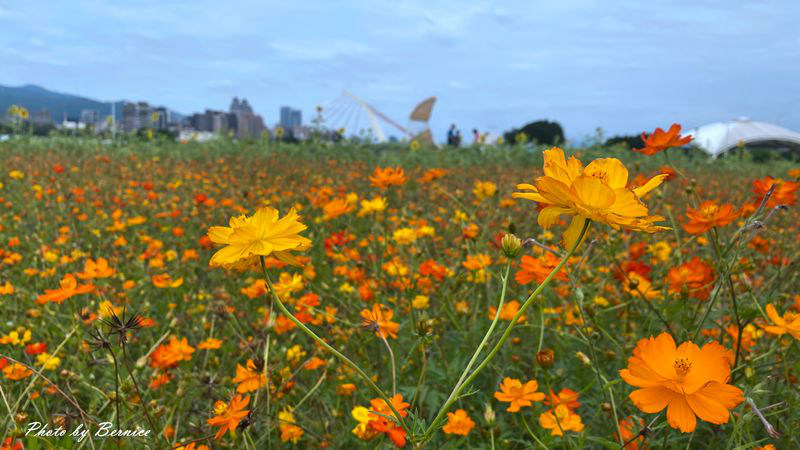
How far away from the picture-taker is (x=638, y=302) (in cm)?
165

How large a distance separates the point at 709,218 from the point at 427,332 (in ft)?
2.09

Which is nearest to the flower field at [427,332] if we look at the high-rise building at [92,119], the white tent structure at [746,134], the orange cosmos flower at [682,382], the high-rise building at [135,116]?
the orange cosmos flower at [682,382]

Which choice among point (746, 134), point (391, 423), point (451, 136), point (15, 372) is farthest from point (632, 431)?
point (746, 134)

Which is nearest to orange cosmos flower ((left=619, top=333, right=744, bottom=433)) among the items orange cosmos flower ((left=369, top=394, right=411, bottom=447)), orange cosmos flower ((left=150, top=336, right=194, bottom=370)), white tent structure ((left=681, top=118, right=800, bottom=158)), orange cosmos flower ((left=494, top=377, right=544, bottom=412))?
orange cosmos flower ((left=369, top=394, right=411, bottom=447))

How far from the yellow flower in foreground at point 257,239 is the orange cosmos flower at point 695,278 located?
83cm

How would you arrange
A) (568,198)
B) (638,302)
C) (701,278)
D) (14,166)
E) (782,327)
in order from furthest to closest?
(14,166) < (638,302) < (701,278) < (782,327) < (568,198)

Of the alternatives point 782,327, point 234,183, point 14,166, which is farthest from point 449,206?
point 14,166

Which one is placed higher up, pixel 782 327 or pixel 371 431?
pixel 782 327

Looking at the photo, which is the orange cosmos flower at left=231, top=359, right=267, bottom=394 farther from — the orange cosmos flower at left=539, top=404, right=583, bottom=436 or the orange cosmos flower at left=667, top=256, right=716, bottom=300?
the orange cosmos flower at left=667, top=256, right=716, bottom=300

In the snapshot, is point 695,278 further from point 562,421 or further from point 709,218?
point 562,421

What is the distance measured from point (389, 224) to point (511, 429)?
1.81 meters

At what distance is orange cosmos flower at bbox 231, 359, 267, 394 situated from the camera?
1004mm

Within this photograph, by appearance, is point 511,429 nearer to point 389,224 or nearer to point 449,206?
point 389,224

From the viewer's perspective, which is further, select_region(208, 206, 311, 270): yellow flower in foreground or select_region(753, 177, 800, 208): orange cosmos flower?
select_region(753, 177, 800, 208): orange cosmos flower
